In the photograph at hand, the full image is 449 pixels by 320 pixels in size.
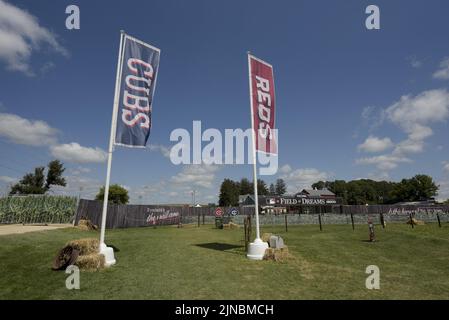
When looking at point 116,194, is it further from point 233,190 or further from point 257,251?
point 257,251

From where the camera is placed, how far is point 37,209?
94.5 feet

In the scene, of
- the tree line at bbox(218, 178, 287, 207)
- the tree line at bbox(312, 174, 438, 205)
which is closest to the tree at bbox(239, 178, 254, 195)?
the tree line at bbox(218, 178, 287, 207)

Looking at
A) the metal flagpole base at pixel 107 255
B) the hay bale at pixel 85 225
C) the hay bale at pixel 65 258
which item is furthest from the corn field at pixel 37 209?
the metal flagpole base at pixel 107 255

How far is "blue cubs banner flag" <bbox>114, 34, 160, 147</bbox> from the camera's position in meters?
9.99

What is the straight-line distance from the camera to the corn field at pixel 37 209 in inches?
1120

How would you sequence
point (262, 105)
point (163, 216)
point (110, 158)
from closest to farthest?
point (110, 158) < point (262, 105) < point (163, 216)

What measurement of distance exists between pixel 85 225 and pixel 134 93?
17401 millimetres

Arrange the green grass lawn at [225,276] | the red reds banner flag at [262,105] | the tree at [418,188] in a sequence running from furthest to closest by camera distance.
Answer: the tree at [418,188]
the red reds banner flag at [262,105]
the green grass lawn at [225,276]

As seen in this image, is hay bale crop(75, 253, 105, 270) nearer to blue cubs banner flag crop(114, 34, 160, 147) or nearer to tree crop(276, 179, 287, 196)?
blue cubs banner flag crop(114, 34, 160, 147)

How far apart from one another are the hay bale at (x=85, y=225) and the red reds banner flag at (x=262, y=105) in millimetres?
17881

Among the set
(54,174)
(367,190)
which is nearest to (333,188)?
(367,190)

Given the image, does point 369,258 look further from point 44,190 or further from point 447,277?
point 44,190

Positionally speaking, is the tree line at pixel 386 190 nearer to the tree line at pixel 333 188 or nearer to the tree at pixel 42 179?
the tree line at pixel 333 188
